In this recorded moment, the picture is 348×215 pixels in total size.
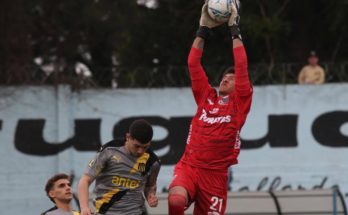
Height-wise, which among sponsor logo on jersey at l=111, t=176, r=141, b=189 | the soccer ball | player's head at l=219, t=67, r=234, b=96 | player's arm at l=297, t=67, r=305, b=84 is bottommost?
sponsor logo on jersey at l=111, t=176, r=141, b=189

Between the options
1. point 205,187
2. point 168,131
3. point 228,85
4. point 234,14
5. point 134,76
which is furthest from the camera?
point 134,76

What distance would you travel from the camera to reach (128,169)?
7.79m

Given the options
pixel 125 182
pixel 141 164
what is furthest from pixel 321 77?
pixel 125 182

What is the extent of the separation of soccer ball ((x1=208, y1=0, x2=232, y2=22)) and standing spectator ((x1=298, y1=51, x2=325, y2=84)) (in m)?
5.59

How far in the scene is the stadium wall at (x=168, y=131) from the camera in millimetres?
12633

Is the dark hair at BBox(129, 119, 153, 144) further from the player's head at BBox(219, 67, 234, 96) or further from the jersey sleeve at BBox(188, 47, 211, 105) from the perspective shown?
the player's head at BBox(219, 67, 234, 96)

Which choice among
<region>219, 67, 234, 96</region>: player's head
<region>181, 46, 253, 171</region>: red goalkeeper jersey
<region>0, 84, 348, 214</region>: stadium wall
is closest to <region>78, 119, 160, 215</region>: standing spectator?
<region>181, 46, 253, 171</region>: red goalkeeper jersey

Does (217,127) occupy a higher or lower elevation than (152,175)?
higher

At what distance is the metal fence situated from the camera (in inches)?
507

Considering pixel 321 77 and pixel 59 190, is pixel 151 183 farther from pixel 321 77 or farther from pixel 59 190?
pixel 321 77

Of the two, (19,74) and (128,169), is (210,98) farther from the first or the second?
(19,74)

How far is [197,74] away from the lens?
810cm

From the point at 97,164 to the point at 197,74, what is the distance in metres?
1.26

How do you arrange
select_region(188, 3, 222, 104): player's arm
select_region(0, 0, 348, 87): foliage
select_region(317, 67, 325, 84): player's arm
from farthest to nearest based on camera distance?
select_region(0, 0, 348, 87): foliage → select_region(317, 67, 325, 84): player's arm → select_region(188, 3, 222, 104): player's arm
